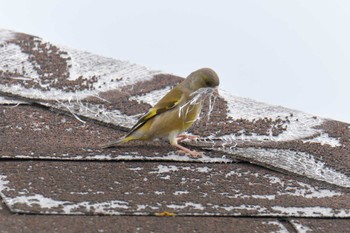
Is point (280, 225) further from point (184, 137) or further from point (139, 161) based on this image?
point (184, 137)

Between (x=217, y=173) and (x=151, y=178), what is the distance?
340mm

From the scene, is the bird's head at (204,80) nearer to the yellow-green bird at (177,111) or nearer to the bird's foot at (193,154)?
the yellow-green bird at (177,111)

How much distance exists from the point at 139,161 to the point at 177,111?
2.39 feet

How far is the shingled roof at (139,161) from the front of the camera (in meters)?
3.39

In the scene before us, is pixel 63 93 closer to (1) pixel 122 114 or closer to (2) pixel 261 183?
(1) pixel 122 114

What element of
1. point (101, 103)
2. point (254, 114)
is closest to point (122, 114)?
point (101, 103)

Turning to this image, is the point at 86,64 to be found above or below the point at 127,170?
above

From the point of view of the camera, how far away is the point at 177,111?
4.84 m

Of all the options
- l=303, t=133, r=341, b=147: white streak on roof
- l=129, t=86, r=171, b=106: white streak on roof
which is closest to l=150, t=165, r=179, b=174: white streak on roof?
l=303, t=133, r=341, b=147: white streak on roof

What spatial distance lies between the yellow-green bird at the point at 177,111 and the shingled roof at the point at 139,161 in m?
0.08

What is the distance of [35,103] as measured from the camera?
496cm

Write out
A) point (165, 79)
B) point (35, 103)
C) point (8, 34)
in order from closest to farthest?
point (35, 103), point (165, 79), point (8, 34)

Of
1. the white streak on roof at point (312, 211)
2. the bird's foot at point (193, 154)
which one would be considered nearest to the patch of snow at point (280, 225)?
the white streak on roof at point (312, 211)

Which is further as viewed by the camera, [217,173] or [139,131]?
[139,131]
